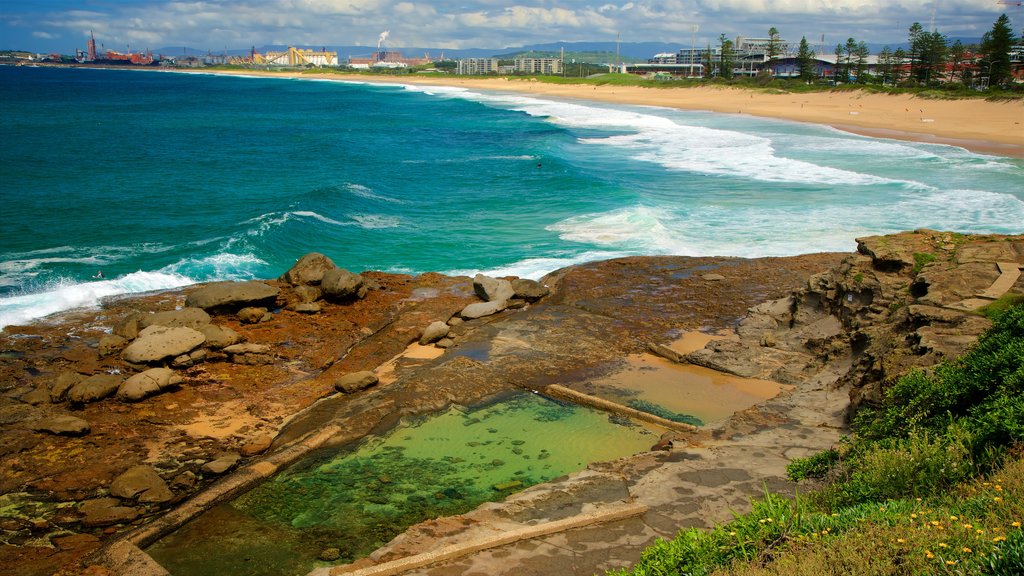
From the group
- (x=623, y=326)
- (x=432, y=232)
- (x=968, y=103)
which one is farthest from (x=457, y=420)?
(x=968, y=103)

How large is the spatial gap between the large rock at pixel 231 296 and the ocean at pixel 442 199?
364cm

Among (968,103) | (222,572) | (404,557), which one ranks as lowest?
(222,572)

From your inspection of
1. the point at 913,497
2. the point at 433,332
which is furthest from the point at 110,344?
the point at 913,497

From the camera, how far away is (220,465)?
10086 mm

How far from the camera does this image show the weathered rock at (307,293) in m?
16.5

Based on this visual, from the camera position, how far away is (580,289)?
17.0 meters

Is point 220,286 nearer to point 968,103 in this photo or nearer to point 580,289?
point 580,289

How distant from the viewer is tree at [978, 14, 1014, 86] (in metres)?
64.4

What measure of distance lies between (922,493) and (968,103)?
61.2 metres

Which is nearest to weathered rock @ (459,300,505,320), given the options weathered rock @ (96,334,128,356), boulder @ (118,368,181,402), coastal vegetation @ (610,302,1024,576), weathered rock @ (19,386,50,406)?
boulder @ (118,368,181,402)

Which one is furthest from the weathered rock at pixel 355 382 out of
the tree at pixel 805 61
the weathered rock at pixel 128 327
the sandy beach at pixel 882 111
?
the tree at pixel 805 61

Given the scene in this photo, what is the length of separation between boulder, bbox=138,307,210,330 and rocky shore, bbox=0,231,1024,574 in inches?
1.7

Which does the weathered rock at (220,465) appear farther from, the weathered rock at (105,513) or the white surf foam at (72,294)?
the white surf foam at (72,294)

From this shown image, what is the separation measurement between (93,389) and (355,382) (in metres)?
4.17
